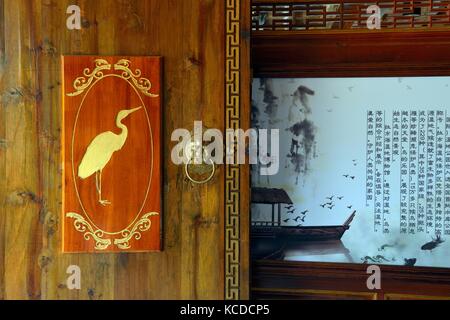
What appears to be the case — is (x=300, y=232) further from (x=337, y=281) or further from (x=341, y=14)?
(x=341, y=14)

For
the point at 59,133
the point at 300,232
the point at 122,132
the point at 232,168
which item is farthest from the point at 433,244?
the point at 59,133

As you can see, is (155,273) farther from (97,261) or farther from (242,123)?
(242,123)

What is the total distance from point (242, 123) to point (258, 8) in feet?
1.84

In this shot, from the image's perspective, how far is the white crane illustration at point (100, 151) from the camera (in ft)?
5.75

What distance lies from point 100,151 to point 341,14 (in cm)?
125

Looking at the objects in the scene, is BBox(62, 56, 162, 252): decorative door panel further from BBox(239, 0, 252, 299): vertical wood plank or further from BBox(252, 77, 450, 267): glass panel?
BBox(252, 77, 450, 267): glass panel

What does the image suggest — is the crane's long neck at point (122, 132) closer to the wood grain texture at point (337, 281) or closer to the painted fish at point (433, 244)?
the wood grain texture at point (337, 281)

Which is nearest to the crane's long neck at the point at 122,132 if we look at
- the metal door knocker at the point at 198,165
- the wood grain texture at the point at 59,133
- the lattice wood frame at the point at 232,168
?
the wood grain texture at the point at 59,133

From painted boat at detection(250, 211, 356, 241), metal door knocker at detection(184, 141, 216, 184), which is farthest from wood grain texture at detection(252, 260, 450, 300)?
metal door knocker at detection(184, 141, 216, 184)

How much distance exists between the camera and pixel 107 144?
175 cm

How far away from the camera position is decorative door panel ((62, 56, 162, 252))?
1.75 m

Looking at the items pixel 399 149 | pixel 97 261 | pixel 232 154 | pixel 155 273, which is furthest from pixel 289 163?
pixel 97 261

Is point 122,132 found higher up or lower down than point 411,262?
higher up

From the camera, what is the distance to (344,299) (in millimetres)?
1915
